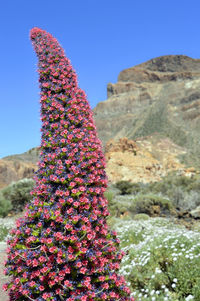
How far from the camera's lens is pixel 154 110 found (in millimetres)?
93188

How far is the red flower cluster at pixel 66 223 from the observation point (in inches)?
120

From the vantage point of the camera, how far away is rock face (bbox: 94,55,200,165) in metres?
75.4

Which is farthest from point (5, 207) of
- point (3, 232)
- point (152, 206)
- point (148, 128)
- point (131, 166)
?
point (148, 128)

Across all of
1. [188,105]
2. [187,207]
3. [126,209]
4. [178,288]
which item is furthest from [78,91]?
[188,105]

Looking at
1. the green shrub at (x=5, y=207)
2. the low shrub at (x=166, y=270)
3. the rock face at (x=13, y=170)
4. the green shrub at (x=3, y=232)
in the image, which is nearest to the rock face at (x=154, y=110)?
the rock face at (x=13, y=170)

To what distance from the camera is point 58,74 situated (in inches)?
157

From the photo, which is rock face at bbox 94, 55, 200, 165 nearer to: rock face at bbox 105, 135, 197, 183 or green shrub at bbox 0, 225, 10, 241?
rock face at bbox 105, 135, 197, 183

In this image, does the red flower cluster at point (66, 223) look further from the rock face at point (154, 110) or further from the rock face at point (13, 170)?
the rock face at point (154, 110)

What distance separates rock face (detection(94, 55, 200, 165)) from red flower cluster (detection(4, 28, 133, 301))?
161ft

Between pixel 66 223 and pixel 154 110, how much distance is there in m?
92.9

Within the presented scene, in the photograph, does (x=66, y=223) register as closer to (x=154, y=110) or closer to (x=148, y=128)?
(x=148, y=128)

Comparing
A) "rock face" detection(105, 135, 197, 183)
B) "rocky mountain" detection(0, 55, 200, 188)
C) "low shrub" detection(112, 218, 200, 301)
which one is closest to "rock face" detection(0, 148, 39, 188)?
"rocky mountain" detection(0, 55, 200, 188)

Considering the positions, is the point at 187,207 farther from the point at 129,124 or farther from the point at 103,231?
the point at 129,124

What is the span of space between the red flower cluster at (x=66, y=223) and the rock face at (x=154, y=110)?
161 ft
